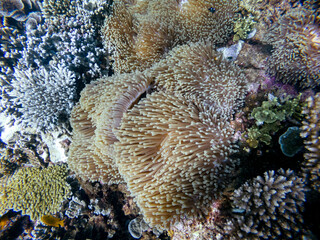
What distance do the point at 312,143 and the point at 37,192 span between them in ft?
17.8

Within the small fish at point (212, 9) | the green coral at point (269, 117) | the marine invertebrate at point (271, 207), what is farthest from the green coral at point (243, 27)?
the marine invertebrate at point (271, 207)

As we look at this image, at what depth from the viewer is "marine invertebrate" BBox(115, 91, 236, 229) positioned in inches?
89.1

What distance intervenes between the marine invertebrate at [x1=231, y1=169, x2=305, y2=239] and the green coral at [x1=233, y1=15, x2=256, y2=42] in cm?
253

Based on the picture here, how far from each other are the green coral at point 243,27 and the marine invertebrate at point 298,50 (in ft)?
1.96

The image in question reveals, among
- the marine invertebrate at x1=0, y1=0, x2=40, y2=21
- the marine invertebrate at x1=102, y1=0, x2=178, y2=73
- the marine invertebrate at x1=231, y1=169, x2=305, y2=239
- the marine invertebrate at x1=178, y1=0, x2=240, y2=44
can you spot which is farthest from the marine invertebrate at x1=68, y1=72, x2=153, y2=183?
the marine invertebrate at x1=0, y1=0, x2=40, y2=21

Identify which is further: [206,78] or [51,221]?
[51,221]

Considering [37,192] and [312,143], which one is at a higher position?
[312,143]

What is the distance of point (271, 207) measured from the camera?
1.97m

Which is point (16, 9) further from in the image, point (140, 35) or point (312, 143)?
point (312, 143)

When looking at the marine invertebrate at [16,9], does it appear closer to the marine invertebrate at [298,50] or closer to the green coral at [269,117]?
the marine invertebrate at [298,50]

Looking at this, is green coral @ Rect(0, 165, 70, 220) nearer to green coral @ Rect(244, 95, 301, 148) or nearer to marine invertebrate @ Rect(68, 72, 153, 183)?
marine invertebrate @ Rect(68, 72, 153, 183)

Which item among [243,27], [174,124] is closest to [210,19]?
[243,27]

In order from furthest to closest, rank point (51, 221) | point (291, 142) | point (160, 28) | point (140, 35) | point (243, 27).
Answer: point (51, 221) → point (140, 35) → point (160, 28) → point (243, 27) → point (291, 142)

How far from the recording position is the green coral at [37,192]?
4184mm
